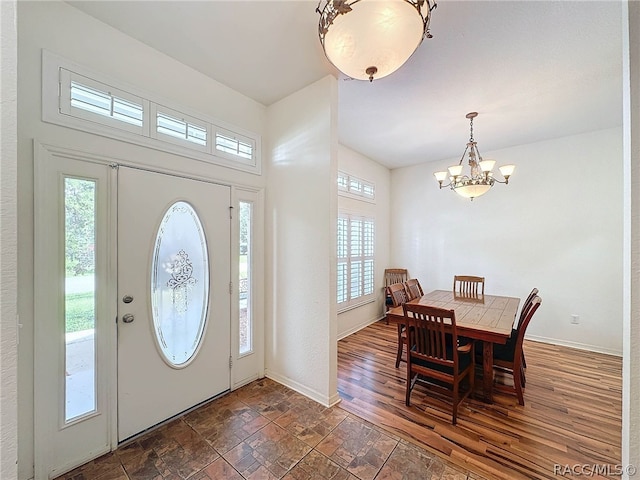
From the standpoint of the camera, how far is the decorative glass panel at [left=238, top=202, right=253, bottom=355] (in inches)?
108

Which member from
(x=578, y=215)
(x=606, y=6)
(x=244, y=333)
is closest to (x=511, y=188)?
(x=578, y=215)

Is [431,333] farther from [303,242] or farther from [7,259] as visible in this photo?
[7,259]

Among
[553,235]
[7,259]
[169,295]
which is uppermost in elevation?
[553,235]

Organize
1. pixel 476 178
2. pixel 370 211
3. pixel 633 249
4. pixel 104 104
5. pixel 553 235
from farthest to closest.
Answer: pixel 370 211
pixel 553 235
pixel 476 178
pixel 104 104
pixel 633 249

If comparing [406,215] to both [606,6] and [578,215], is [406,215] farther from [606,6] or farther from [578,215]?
[606,6]

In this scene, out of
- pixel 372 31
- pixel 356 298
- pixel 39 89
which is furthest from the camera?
pixel 356 298

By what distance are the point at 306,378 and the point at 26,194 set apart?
8.49 ft

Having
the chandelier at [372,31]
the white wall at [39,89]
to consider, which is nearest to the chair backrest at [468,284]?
the chandelier at [372,31]

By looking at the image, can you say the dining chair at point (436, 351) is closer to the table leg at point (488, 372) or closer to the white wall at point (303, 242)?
the table leg at point (488, 372)

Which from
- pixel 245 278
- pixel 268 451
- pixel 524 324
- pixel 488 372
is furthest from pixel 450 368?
pixel 245 278

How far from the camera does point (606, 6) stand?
170 centimetres

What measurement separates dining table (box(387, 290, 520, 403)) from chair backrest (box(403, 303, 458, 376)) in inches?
7.1

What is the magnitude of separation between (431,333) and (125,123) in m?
3.05

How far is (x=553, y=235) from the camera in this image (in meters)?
3.90
